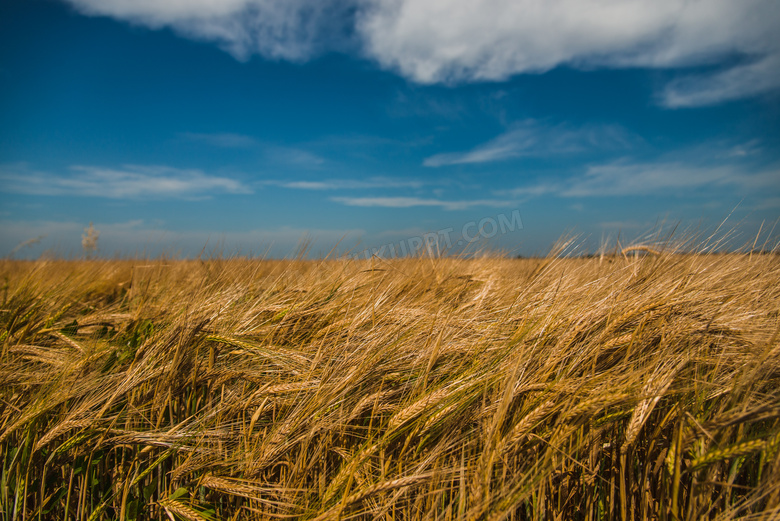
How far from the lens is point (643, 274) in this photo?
5.44ft

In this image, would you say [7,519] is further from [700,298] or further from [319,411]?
[700,298]

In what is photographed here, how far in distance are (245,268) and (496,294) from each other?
1816mm

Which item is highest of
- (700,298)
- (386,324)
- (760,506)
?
(700,298)

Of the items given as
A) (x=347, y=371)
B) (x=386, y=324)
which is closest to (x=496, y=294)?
(x=386, y=324)

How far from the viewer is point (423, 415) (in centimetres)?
94

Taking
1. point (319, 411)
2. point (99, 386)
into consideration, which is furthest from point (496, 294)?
point (99, 386)

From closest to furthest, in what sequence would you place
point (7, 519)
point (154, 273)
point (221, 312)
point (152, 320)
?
point (7, 519), point (221, 312), point (152, 320), point (154, 273)

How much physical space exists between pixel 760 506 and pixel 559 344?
21.2 inches

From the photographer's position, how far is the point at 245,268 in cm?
270

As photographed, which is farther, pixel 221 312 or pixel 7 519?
pixel 221 312

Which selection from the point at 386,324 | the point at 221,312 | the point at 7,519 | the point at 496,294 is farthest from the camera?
→ the point at 496,294

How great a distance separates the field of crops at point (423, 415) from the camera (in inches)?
32.9

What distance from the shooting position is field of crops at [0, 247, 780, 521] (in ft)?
2.74

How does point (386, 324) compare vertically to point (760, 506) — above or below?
above
